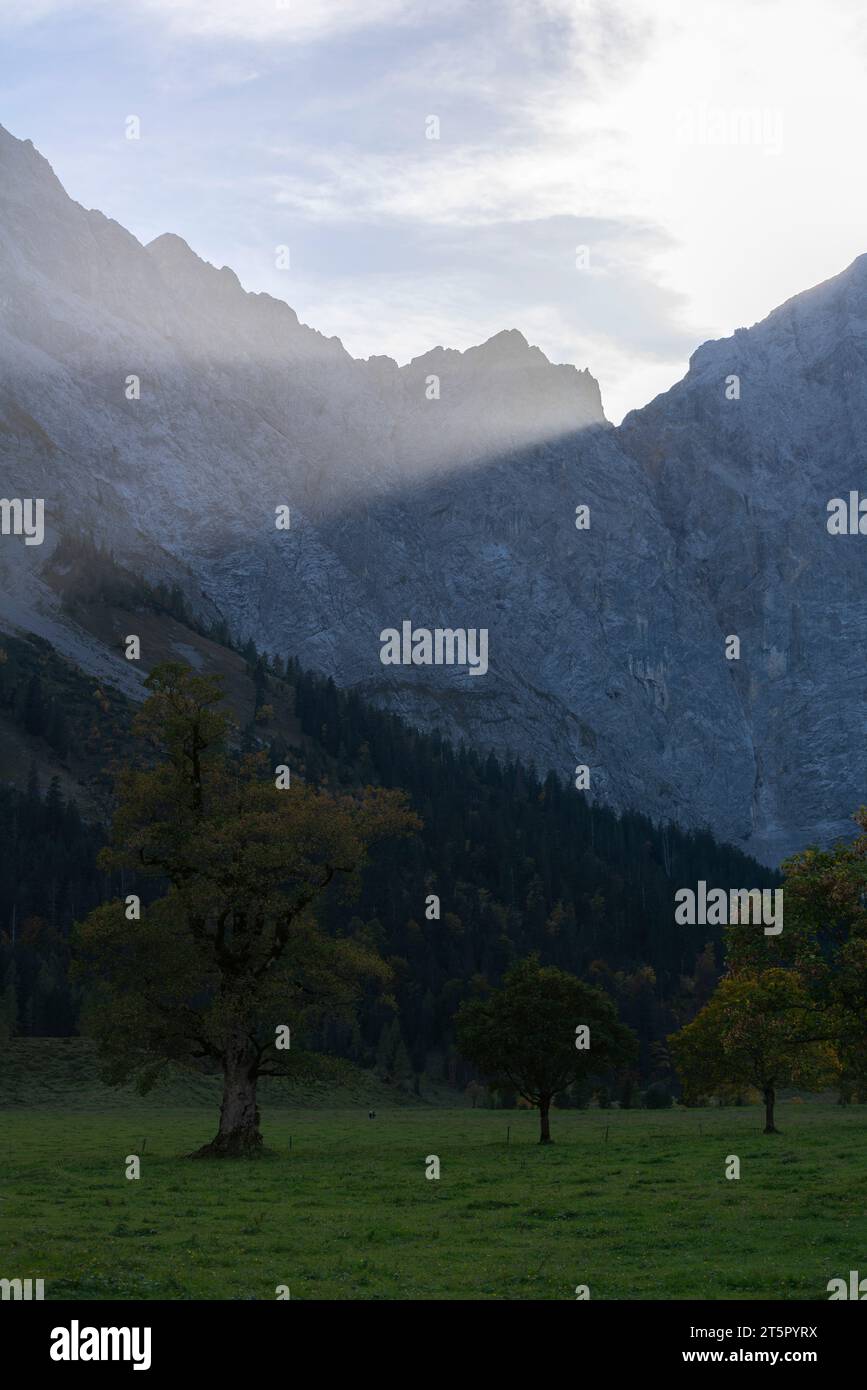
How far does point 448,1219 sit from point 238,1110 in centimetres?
2187

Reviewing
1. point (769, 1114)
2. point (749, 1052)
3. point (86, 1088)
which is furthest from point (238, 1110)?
point (86, 1088)

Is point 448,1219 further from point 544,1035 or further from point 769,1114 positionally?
point 769,1114

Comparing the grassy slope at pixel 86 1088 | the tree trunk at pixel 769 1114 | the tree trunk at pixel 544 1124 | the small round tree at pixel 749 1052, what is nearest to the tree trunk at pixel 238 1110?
the tree trunk at pixel 544 1124

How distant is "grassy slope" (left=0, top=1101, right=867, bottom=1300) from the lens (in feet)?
89.1

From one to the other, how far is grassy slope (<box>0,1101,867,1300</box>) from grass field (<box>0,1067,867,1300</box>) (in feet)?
0.29

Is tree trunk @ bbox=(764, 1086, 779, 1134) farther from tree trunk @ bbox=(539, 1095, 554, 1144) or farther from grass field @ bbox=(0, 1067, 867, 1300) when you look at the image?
tree trunk @ bbox=(539, 1095, 554, 1144)

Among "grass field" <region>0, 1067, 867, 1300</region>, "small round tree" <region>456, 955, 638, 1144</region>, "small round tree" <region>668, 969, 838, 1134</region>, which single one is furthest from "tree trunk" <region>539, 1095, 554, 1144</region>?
"small round tree" <region>668, 969, 838, 1134</region>

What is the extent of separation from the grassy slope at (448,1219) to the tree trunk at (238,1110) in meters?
1.38

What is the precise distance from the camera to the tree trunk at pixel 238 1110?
57.3m

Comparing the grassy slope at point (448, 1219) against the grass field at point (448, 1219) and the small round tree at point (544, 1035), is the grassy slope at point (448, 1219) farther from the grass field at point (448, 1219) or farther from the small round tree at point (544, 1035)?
the small round tree at point (544, 1035)

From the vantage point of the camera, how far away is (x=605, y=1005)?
73562mm

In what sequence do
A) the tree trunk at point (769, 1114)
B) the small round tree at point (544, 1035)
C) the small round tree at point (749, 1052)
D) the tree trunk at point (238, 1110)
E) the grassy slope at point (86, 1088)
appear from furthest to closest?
the grassy slope at point (86, 1088) → the tree trunk at point (769, 1114) → the small round tree at point (544, 1035) → the tree trunk at point (238, 1110) → the small round tree at point (749, 1052)
